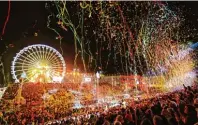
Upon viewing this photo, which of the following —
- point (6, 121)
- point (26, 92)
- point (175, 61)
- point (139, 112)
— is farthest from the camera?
point (175, 61)

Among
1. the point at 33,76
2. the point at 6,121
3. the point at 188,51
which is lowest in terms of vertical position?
the point at 6,121

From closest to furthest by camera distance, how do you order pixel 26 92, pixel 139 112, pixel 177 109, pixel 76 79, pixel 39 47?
pixel 177 109, pixel 139 112, pixel 26 92, pixel 39 47, pixel 76 79

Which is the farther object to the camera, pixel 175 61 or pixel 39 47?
pixel 39 47

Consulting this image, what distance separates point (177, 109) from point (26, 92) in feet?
113

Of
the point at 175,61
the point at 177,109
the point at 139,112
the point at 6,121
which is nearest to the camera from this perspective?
the point at 177,109

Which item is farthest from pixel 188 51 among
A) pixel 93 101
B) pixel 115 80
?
pixel 115 80

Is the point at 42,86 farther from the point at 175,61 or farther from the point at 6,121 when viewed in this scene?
the point at 6,121

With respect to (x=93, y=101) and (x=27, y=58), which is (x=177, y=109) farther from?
(x=27, y=58)

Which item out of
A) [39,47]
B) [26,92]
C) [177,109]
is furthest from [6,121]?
[39,47]

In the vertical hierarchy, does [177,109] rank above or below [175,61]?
below

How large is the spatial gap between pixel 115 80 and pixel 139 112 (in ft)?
211

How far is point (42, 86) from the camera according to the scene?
4528cm

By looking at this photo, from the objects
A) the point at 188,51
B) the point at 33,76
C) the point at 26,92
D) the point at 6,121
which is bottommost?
the point at 6,121

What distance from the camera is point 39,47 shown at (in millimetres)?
47625
